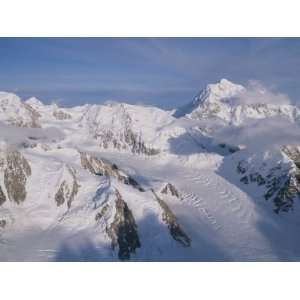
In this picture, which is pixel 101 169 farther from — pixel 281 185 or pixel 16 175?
pixel 281 185

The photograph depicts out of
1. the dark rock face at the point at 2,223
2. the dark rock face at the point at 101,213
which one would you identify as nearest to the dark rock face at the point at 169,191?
the dark rock face at the point at 101,213

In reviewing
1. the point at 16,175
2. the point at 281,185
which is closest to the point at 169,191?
the point at 281,185

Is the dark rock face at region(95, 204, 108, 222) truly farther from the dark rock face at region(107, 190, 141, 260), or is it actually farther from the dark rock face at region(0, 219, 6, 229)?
the dark rock face at region(0, 219, 6, 229)

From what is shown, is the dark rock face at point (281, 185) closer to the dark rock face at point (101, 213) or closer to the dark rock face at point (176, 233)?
the dark rock face at point (176, 233)

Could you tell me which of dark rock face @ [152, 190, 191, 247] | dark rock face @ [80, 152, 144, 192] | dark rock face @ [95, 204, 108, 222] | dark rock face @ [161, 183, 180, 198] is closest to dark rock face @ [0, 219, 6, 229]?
dark rock face @ [95, 204, 108, 222]

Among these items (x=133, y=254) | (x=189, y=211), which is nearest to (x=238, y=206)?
(x=189, y=211)

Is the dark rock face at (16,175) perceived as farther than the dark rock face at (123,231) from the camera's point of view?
Yes
